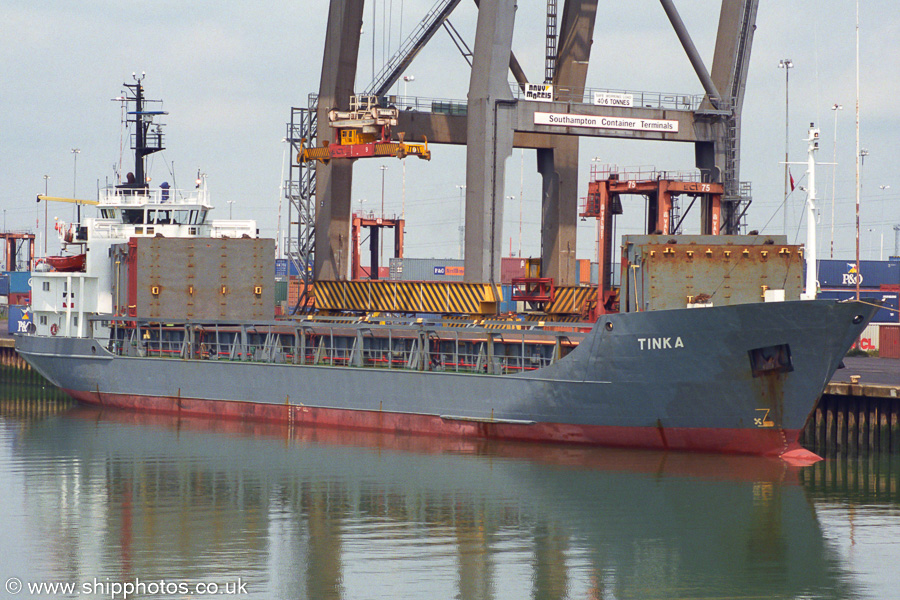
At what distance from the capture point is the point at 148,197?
1523 inches

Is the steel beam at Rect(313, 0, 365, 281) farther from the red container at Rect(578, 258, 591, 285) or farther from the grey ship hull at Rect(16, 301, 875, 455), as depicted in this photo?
the red container at Rect(578, 258, 591, 285)

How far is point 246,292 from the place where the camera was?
35.0 meters

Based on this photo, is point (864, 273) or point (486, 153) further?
point (864, 273)

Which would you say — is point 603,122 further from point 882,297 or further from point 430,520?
point 882,297

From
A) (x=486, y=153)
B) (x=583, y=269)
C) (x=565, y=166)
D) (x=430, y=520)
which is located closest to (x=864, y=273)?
(x=583, y=269)

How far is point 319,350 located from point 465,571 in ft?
52.8

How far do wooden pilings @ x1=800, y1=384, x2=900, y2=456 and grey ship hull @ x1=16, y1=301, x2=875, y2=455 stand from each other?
341cm

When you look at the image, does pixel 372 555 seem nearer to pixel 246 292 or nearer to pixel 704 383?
pixel 704 383

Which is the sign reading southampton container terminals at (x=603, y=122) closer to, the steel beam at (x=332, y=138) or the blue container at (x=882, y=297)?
the steel beam at (x=332, y=138)

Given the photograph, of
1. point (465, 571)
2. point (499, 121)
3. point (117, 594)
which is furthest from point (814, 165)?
point (117, 594)

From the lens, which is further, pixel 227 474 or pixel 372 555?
pixel 227 474

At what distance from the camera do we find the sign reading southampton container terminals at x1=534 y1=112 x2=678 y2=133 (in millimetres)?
33594

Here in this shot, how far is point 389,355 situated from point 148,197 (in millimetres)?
13745

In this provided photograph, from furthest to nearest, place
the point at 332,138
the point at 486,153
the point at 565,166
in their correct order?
the point at 565,166 → the point at 332,138 → the point at 486,153
